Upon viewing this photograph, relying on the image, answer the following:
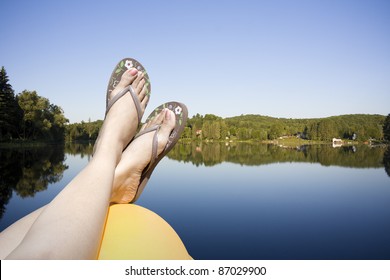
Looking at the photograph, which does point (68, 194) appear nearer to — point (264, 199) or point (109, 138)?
point (109, 138)

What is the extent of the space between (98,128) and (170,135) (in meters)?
46.2

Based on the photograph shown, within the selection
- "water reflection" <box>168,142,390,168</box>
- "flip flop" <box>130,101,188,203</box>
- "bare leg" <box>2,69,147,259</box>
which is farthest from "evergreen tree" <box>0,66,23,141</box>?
"bare leg" <box>2,69,147,259</box>

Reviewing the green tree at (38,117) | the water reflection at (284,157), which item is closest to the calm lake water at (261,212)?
the water reflection at (284,157)

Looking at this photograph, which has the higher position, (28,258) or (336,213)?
(28,258)

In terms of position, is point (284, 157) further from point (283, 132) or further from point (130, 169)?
point (283, 132)

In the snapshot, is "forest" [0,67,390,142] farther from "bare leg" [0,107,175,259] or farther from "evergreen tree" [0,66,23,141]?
"bare leg" [0,107,175,259]

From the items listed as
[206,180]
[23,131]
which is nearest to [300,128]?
[23,131]

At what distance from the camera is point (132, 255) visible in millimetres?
1148

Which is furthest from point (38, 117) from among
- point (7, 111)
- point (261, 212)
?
point (261, 212)

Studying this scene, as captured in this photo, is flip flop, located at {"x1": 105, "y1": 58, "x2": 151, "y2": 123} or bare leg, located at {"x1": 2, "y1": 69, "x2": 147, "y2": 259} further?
flip flop, located at {"x1": 105, "y1": 58, "x2": 151, "y2": 123}

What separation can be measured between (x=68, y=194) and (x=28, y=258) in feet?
0.94

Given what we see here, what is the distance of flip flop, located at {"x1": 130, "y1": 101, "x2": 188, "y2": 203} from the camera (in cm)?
195
